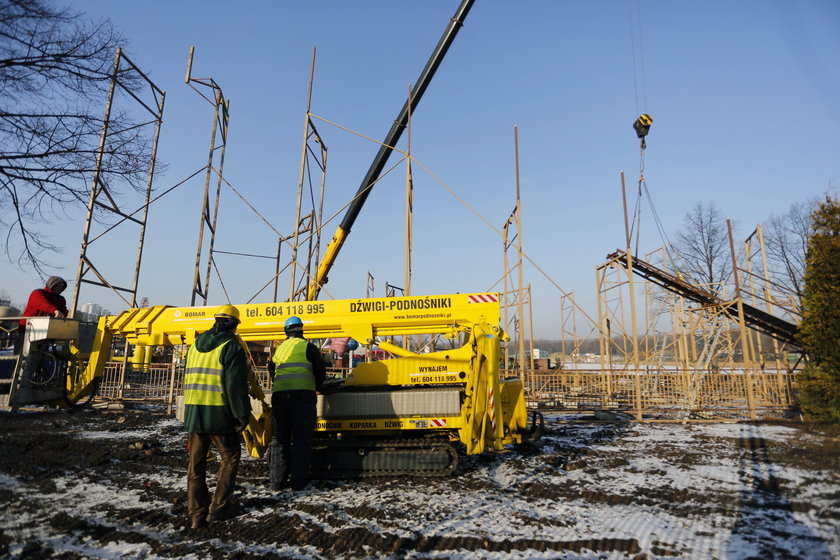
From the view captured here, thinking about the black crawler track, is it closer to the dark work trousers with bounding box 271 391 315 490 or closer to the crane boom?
the dark work trousers with bounding box 271 391 315 490

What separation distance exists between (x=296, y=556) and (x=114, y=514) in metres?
2.06

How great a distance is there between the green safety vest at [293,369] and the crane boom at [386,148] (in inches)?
210

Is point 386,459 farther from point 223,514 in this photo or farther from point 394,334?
point 223,514

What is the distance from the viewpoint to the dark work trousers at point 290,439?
499 cm

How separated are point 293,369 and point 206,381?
1.16 metres

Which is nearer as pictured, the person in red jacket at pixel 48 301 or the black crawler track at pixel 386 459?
the black crawler track at pixel 386 459

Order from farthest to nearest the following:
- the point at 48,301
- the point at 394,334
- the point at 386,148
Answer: the point at 386,148 → the point at 48,301 → the point at 394,334

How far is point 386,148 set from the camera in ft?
43.1

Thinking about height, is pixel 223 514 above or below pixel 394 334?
below

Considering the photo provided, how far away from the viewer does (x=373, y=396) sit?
18.6ft

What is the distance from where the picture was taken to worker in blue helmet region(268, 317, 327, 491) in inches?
197

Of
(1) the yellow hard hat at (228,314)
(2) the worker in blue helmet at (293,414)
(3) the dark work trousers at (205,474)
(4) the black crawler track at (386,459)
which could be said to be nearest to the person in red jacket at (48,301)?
(1) the yellow hard hat at (228,314)

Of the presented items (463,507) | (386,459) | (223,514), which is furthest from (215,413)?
(463,507)

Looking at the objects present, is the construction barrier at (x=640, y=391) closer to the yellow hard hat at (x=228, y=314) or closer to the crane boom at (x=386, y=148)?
the crane boom at (x=386, y=148)
